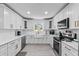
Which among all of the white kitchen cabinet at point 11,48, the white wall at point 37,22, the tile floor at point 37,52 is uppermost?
the white wall at point 37,22

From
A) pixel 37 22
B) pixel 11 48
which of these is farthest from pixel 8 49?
pixel 37 22

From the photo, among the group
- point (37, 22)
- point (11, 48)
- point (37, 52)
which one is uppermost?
point (37, 22)

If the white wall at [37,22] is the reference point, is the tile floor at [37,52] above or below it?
below

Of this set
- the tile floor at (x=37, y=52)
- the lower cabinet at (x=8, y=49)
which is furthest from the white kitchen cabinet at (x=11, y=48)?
the tile floor at (x=37, y=52)

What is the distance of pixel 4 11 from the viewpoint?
3.58m

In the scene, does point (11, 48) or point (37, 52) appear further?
point (37, 52)

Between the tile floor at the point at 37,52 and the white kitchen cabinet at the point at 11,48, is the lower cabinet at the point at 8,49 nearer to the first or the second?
the white kitchen cabinet at the point at 11,48

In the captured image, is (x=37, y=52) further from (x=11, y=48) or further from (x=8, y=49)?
(x=8, y=49)

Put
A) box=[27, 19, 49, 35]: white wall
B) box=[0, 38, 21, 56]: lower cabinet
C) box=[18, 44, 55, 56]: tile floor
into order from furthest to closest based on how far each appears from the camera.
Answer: box=[27, 19, 49, 35]: white wall → box=[18, 44, 55, 56]: tile floor → box=[0, 38, 21, 56]: lower cabinet

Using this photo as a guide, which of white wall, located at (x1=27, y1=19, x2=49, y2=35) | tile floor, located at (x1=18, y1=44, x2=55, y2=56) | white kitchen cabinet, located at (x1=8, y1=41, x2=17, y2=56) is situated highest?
white wall, located at (x1=27, y1=19, x2=49, y2=35)

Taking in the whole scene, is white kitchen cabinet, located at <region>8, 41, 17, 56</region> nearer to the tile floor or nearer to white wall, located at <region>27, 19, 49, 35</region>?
the tile floor

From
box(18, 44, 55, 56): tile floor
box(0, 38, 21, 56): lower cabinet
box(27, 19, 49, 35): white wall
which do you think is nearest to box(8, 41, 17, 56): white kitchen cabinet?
box(0, 38, 21, 56): lower cabinet

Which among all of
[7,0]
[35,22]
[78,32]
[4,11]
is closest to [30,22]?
[35,22]

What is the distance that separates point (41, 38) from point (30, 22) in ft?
6.17
